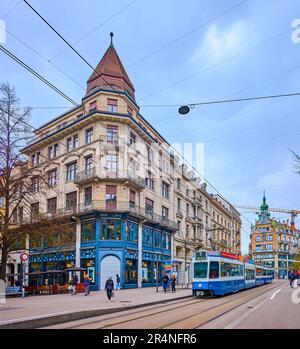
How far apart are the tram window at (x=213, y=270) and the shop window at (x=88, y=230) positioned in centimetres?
1559

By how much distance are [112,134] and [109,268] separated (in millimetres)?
13509

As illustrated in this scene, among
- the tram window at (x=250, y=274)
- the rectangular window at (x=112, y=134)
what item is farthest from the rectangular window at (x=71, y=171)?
the tram window at (x=250, y=274)

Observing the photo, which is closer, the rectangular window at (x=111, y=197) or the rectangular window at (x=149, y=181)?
the rectangular window at (x=111, y=197)

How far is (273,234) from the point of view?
130 metres

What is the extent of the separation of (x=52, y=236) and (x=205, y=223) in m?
41.5

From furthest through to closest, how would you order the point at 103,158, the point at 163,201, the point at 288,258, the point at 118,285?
the point at 288,258 < the point at 163,201 < the point at 103,158 < the point at 118,285

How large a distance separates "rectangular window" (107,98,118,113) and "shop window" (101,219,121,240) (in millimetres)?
11512

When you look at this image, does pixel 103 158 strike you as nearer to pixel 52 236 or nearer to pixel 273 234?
pixel 52 236

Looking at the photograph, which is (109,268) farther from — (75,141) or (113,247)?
(75,141)

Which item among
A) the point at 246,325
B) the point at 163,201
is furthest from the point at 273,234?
the point at 246,325

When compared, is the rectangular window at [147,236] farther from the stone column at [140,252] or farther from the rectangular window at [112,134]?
the rectangular window at [112,134]

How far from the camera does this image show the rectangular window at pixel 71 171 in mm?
43125

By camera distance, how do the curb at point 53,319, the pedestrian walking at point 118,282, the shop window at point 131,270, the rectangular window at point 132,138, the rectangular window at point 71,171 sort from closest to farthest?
the curb at point 53,319
the pedestrian walking at point 118,282
the shop window at point 131,270
the rectangular window at point 132,138
the rectangular window at point 71,171

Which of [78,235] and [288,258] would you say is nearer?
[78,235]
